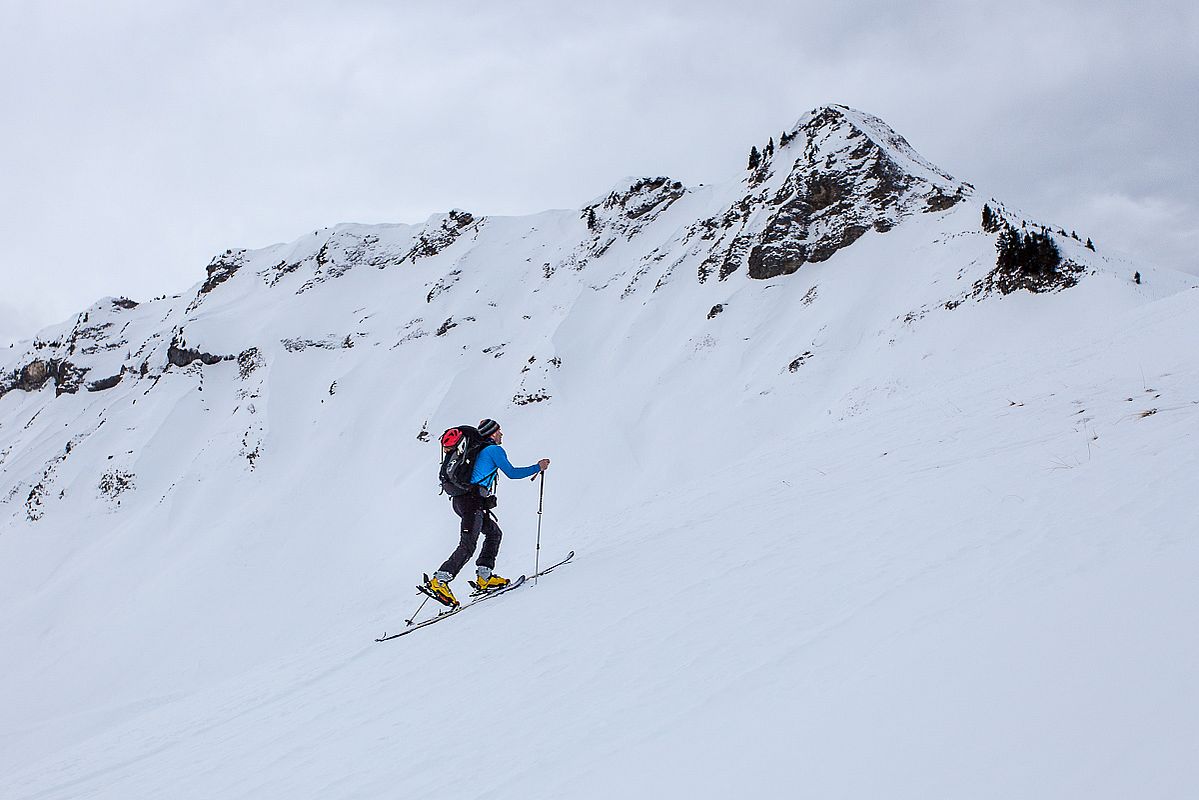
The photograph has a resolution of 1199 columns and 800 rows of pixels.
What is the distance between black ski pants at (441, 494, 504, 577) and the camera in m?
8.22

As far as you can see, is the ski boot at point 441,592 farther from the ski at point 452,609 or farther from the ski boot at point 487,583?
the ski boot at point 487,583

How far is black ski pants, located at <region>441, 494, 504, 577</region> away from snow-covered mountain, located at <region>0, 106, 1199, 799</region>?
1029mm

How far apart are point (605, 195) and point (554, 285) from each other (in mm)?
11216

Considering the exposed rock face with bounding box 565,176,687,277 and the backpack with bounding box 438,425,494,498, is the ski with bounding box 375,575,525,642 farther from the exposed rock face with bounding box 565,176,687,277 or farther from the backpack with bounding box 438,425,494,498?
the exposed rock face with bounding box 565,176,687,277

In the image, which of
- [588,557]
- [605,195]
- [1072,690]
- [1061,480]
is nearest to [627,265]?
[605,195]

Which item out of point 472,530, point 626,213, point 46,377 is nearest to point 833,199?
point 626,213

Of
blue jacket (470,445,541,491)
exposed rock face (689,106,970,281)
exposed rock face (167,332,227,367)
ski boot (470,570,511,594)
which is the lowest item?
ski boot (470,570,511,594)

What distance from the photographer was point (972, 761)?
221 centimetres

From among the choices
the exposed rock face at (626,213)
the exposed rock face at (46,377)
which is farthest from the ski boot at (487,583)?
the exposed rock face at (46,377)

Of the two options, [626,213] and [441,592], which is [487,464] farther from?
[626,213]

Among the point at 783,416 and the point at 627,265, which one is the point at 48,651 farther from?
the point at 627,265

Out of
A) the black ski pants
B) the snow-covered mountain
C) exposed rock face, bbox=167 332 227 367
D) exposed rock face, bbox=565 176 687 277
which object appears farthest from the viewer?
exposed rock face, bbox=167 332 227 367

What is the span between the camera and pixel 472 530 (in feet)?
27.2

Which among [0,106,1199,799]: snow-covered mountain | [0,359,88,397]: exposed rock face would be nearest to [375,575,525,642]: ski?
[0,106,1199,799]: snow-covered mountain
